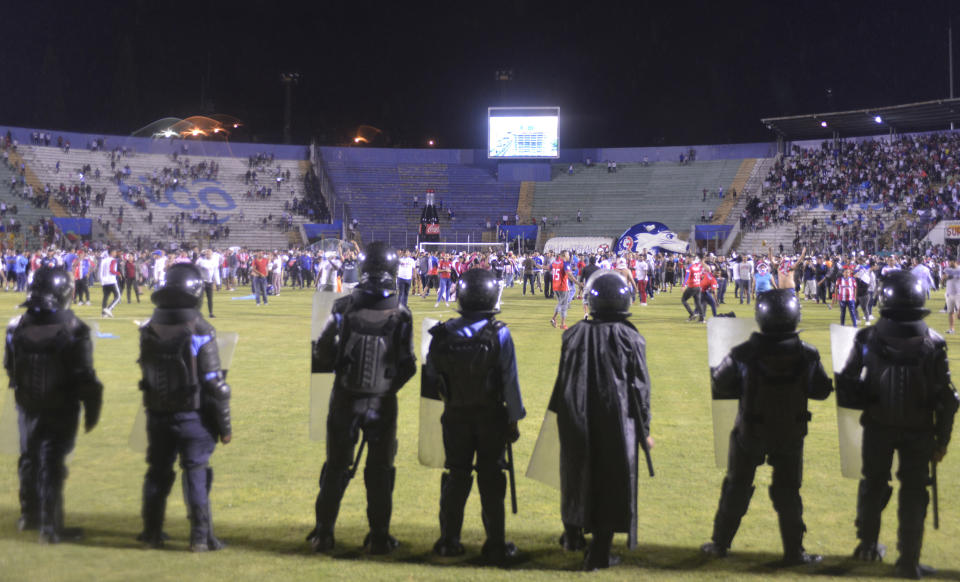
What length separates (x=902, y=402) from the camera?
4.32 m

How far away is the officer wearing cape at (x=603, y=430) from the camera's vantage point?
14.3ft

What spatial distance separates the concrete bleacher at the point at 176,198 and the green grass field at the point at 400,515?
143 ft

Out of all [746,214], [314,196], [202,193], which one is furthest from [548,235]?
[202,193]

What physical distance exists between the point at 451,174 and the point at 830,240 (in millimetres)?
27984

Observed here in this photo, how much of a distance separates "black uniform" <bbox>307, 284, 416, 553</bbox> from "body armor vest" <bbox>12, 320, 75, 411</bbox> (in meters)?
1.47

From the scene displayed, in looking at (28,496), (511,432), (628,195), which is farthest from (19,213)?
(511,432)

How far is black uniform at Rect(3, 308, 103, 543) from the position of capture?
4.61 metres

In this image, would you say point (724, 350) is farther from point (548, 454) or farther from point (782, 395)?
point (548, 454)

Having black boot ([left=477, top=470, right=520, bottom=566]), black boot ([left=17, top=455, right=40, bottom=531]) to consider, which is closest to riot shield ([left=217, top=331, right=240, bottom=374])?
black boot ([left=17, top=455, right=40, bottom=531])

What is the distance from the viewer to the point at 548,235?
5525 centimetres

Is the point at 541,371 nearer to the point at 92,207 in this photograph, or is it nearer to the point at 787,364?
the point at 787,364

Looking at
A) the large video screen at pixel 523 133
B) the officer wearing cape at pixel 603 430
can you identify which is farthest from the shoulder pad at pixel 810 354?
the large video screen at pixel 523 133

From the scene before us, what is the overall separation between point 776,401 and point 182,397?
10.6 ft

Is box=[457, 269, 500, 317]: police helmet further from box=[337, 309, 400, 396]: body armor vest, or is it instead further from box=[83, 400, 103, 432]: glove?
box=[83, 400, 103, 432]: glove
